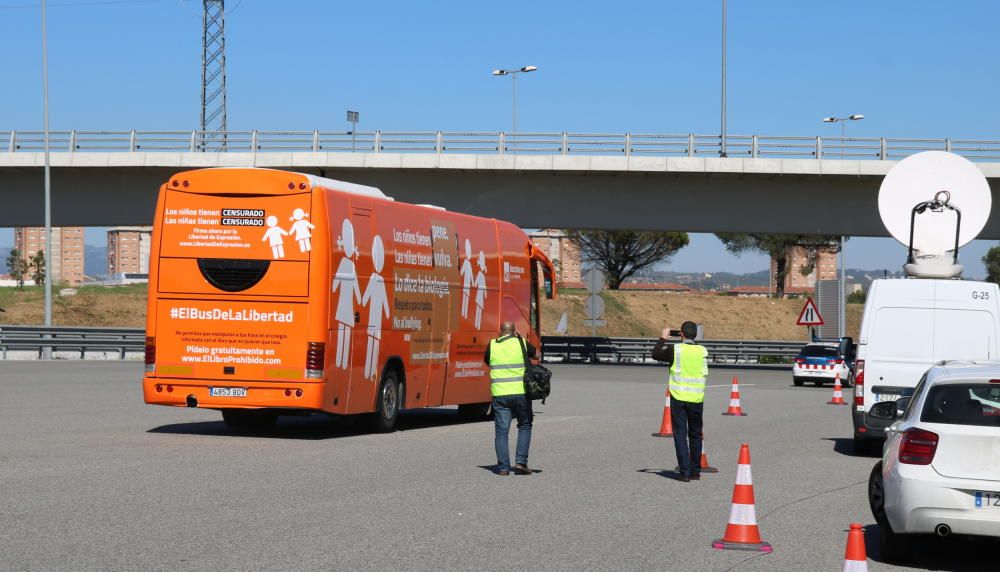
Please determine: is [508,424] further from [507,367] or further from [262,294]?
[262,294]

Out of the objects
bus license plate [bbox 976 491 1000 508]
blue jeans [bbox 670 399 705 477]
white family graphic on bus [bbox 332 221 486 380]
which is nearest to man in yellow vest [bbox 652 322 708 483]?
blue jeans [bbox 670 399 705 477]

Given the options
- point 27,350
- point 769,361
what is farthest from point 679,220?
point 27,350

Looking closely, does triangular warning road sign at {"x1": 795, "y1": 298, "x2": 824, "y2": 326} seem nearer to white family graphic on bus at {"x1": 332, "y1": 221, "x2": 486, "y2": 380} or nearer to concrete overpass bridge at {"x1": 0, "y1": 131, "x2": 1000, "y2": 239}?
concrete overpass bridge at {"x1": 0, "y1": 131, "x2": 1000, "y2": 239}

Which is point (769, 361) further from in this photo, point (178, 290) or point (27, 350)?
point (178, 290)

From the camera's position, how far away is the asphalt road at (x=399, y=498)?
8.84 m

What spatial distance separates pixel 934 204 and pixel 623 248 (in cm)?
9556

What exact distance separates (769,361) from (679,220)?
17484 mm

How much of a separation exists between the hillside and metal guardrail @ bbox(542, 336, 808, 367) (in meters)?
26.4

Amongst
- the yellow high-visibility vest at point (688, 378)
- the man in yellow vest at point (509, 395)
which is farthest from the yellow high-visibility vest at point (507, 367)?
the yellow high-visibility vest at point (688, 378)

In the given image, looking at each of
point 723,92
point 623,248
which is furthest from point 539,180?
point 623,248

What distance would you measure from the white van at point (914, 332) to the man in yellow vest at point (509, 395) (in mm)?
5157

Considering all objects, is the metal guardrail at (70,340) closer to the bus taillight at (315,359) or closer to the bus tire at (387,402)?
the bus tire at (387,402)

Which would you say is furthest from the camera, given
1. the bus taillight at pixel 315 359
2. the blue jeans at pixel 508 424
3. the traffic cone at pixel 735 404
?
the traffic cone at pixel 735 404

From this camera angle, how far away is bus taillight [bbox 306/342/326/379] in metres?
16.8
